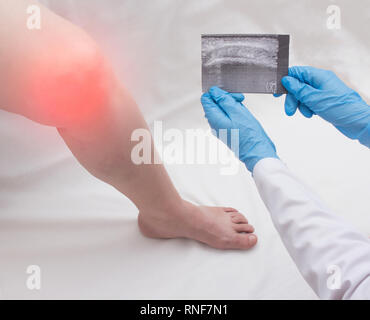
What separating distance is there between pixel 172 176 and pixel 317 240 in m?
0.78

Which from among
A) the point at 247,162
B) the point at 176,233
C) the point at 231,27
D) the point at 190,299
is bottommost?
the point at 190,299

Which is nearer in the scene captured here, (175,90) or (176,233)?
(176,233)

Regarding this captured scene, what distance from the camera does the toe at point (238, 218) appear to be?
133 centimetres

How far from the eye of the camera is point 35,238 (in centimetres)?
131

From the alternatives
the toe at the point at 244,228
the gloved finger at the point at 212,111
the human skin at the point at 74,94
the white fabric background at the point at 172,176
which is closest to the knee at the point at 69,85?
the human skin at the point at 74,94

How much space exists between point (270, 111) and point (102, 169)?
1049mm

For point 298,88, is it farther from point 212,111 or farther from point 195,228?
point 195,228

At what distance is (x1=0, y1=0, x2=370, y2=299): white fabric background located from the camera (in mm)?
1176

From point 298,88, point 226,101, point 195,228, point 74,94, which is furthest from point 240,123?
point 74,94

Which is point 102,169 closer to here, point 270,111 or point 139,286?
point 139,286

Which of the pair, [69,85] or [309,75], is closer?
[69,85]

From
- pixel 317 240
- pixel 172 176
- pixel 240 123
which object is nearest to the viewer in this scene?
pixel 317 240

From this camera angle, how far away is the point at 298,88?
118cm
